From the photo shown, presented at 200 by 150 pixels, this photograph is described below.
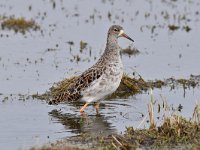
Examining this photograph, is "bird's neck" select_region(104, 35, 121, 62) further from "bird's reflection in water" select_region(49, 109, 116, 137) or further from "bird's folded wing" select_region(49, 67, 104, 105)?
"bird's reflection in water" select_region(49, 109, 116, 137)

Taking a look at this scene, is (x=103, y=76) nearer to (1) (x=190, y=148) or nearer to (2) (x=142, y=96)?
(2) (x=142, y=96)

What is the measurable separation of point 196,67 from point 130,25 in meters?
5.16

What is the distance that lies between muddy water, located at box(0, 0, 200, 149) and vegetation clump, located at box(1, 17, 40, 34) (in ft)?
1.14

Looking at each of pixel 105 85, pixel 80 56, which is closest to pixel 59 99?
pixel 105 85

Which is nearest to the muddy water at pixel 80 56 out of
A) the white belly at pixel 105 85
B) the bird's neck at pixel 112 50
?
the white belly at pixel 105 85

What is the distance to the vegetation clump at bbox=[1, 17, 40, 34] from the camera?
21.1 metres

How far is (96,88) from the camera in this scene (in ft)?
42.3

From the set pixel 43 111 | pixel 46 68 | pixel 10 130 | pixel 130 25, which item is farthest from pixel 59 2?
pixel 10 130

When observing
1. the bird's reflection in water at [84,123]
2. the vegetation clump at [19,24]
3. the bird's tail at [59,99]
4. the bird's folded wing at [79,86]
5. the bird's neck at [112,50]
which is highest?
the vegetation clump at [19,24]

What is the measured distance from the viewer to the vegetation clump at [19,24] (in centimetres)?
2114

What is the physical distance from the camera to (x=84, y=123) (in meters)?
12.4

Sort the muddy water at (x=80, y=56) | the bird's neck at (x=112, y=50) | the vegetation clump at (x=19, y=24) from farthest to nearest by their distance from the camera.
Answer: the vegetation clump at (x=19, y=24) → the bird's neck at (x=112, y=50) → the muddy water at (x=80, y=56)

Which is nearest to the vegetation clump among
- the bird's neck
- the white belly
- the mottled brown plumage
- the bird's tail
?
the bird's neck

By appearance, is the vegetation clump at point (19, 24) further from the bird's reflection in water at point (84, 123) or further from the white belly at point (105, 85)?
the white belly at point (105, 85)
